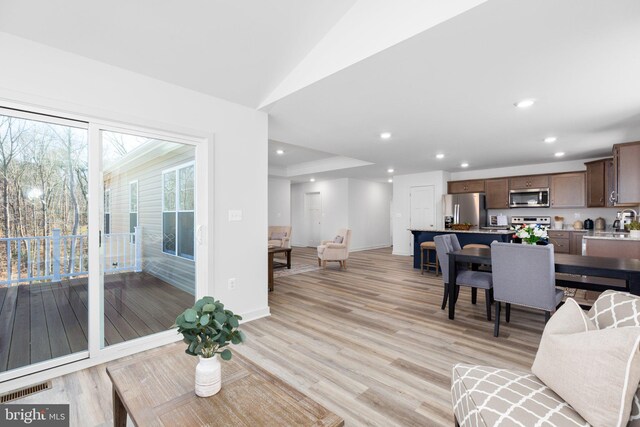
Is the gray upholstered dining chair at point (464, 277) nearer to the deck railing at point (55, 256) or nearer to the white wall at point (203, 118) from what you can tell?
the white wall at point (203, 118)

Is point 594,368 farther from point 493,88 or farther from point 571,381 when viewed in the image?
point 493,88

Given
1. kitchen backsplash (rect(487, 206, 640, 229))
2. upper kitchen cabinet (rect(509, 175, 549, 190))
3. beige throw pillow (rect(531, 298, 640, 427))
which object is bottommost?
beige throw pillow (rect(531, 298, 640, 427))

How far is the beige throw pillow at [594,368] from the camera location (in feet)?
3.07

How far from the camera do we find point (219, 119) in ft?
10.2

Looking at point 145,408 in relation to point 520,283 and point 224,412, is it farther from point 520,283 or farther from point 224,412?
point 520,283

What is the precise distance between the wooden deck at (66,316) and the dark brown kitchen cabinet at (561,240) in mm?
7003

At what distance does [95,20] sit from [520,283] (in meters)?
4.06

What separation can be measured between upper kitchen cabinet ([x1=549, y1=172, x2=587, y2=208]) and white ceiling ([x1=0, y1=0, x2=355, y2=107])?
631cm

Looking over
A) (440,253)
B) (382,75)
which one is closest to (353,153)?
(440,253)

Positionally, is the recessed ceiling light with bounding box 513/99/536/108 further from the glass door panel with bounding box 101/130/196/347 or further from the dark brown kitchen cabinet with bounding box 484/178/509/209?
the dark brown kitchen cabinet with bounding box 484/178/509/209

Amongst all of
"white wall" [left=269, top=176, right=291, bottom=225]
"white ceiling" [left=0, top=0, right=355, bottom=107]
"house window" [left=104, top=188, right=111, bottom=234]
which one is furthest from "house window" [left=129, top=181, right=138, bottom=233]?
"white wall" [left=269, top=176, right=291, bottom=225]

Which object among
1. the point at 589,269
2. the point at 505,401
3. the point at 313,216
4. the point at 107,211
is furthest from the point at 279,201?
the point at 505,401

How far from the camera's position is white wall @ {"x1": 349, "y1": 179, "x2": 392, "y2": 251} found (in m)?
9.34

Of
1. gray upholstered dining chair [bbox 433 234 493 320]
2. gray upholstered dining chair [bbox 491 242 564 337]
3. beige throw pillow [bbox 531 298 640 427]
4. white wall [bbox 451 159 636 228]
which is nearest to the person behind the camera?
beige throw pillow [bbox 531 298 640 427]
